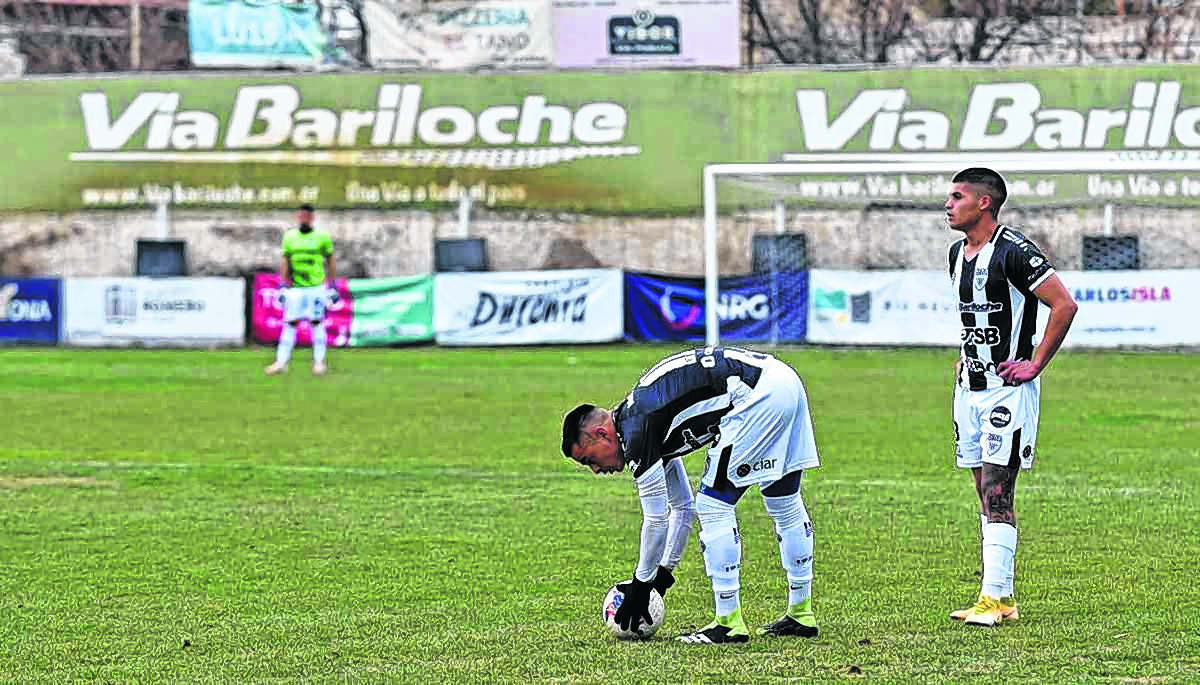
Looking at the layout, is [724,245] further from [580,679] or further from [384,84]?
[580,679]

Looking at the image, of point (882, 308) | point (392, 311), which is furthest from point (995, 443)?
point (392, 311)

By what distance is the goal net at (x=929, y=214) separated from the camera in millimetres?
30984

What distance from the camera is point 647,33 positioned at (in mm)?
36656

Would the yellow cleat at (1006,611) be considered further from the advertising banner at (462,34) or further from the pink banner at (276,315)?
the advertising banner at (462,34)

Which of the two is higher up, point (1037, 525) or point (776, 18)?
point (776, 18)

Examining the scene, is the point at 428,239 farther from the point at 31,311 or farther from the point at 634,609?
the point at 634,609

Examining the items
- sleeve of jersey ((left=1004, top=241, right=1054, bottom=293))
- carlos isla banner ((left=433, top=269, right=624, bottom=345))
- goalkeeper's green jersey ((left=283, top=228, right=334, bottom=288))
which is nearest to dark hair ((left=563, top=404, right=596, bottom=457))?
sleeve of jersey ((left=1004, top=241, right=1054, bottom=293))

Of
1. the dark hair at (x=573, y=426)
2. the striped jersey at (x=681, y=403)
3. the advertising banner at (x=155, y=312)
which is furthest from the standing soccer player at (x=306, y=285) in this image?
the dark hair at (x=573, y=426)

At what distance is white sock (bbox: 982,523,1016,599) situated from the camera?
27.7 feet

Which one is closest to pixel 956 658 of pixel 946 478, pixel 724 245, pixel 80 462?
pixel 946 478

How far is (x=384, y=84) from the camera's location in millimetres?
35375

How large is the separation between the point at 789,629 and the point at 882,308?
21.3 meters

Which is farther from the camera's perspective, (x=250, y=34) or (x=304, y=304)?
(x=250, y=34)

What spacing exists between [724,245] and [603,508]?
21.9 meters
